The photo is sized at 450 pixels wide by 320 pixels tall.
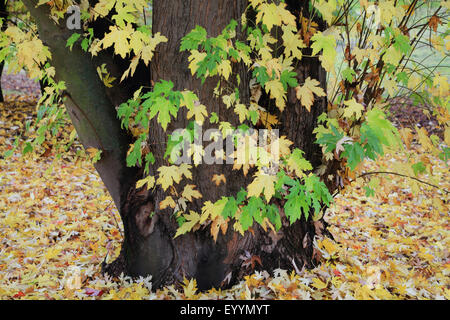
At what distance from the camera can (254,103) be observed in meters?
2.75

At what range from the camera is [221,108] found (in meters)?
2.72

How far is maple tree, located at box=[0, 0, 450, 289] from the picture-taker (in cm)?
247

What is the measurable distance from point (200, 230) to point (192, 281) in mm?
454

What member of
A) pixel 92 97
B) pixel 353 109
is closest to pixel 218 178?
pixel 353 109

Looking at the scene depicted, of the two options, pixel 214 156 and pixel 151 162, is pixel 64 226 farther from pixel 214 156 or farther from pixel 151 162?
pixel 214 156

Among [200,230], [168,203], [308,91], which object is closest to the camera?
[308,91]

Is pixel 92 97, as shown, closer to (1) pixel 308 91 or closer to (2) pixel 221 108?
(2) pixel 221 108

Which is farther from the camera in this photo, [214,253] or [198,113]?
[214,253]

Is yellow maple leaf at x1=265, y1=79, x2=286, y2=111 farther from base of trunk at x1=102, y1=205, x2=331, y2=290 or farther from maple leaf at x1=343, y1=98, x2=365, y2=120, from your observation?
base of trunk at x1=102, y1=205, x2=331, y2=290

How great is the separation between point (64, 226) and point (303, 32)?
12.4ft

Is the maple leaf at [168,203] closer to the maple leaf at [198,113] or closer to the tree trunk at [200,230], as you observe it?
the tree trunk at [200,230]

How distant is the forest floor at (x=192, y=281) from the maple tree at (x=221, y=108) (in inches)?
7.4

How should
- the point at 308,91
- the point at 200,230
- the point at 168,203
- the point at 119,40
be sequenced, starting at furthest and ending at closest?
the point at 200,230 < the point at 168,203 < the point at 308,91 < the point at 119,40

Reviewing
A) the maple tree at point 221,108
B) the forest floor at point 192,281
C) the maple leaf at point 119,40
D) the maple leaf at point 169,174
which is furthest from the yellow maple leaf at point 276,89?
the forest floor at point 192,281
